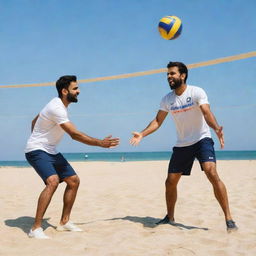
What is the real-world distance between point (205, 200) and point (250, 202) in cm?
62

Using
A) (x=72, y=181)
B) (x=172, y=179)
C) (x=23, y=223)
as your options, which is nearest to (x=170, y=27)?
(x=172, y=179)

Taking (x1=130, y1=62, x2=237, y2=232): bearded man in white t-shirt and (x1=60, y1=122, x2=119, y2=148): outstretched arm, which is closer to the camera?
(x1=60, y1=122, x2=119, y2=148): outstretched arm

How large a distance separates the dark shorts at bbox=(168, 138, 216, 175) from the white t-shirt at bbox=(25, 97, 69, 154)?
1.20 meters

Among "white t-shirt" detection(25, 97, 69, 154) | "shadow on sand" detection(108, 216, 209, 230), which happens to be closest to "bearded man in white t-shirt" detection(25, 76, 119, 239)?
"white t-shirt" detection(25, 97, 69, 154)

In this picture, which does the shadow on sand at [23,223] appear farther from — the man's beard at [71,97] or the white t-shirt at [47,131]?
the man's beard at [71,97]

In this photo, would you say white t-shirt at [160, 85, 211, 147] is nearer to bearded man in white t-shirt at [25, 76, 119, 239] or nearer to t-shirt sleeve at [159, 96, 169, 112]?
t-shirt sleeve at [159, 96, 169, 112]

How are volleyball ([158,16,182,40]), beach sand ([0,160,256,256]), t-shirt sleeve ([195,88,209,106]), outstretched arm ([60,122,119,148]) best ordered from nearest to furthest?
beach sand ([0,160,256,256]) → outstretched arm ([60,122,119,148]) → t-shirt sleeve ([195,88,209,106]) → volleyball ([158,16,182,40])

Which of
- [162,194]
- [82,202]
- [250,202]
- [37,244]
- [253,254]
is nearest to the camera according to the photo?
[253,254]

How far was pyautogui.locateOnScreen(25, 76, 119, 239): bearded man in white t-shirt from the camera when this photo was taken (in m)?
3.39

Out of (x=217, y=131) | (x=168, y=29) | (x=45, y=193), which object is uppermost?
(x=168, y=29)

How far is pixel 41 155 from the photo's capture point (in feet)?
11.5

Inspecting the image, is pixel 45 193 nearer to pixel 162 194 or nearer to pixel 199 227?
pixel 199 227

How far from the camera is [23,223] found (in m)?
4.07

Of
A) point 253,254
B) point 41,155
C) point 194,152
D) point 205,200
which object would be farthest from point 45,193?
point 205,200
